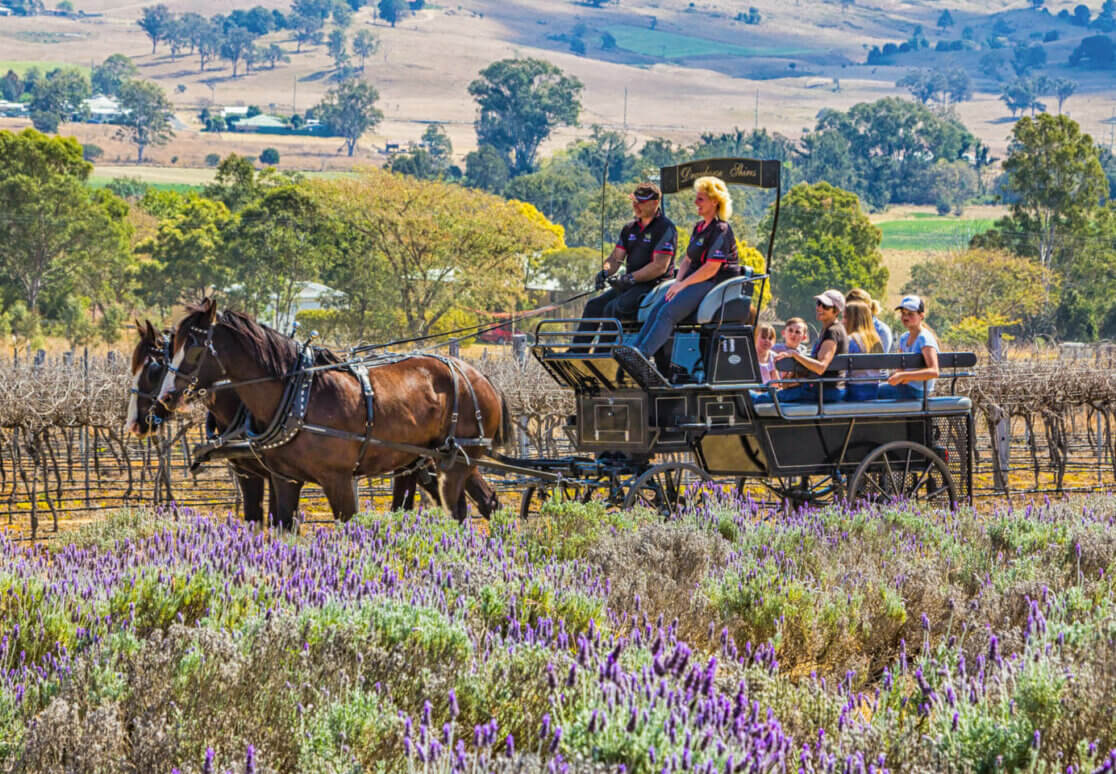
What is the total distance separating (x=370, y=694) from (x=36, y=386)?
14.8 meters

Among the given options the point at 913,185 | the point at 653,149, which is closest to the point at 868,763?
the point at 653,149

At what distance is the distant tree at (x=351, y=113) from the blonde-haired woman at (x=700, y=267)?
557ft

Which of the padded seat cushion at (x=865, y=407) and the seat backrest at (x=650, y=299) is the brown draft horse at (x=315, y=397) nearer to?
the seat backrest at (x=650, y=299)

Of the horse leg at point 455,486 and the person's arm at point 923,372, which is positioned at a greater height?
the person's arm at point 923,372

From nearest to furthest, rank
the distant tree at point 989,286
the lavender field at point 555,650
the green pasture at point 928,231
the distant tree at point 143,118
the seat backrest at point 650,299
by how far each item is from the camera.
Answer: the lavender field at point 555,650 < the seat backrest at point 650,299 < the distant tree at point 989,286 < the green pasture at point 928,231 < the distant tree at point 143,118

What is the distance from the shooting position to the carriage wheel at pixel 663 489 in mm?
9445

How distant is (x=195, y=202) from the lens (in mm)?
59219

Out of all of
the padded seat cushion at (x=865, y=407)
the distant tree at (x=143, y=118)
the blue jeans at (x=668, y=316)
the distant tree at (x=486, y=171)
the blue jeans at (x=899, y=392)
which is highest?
the distant tree at (x=143, y=118)

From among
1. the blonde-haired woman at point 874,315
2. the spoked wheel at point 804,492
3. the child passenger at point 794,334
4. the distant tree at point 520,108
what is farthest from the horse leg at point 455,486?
the distant tree at point 520,108

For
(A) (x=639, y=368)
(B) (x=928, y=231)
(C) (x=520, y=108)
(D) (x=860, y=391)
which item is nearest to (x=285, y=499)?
(A) (x=639, y=368)

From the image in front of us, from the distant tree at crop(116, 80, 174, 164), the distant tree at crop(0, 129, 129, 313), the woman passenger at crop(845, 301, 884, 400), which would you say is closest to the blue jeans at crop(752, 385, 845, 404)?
the woman passenger at crop(845, 301, 884, 400)

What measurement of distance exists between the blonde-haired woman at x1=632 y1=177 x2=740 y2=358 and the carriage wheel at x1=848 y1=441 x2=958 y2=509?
1843 mm

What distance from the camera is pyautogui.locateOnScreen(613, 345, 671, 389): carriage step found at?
9.19m

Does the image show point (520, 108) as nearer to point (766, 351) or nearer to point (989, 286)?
point (989, 286)
